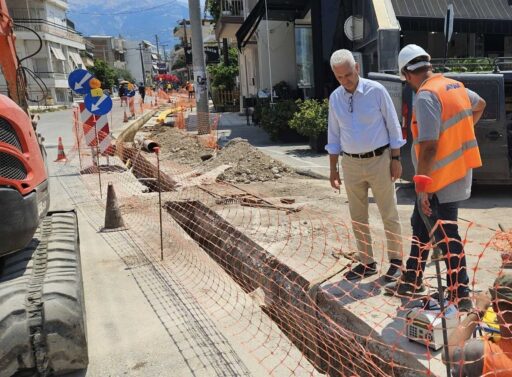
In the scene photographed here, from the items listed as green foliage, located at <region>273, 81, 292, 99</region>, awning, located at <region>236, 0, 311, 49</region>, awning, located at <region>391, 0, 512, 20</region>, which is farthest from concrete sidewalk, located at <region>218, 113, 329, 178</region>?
awning, located at <region>391, 0, 512, 20</region>

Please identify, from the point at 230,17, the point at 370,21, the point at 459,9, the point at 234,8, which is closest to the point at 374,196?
the point at 370,21

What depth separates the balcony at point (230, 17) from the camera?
70.9ft

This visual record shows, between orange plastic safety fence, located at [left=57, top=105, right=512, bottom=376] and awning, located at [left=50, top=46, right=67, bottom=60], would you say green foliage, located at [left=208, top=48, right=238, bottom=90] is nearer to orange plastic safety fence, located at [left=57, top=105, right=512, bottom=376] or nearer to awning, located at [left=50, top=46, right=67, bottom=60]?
orange plastic safety fence, located at [left=57, top=105, right=512, bottom=376]

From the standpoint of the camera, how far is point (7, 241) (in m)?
3.08

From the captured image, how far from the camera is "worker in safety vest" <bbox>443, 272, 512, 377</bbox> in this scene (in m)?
2.18

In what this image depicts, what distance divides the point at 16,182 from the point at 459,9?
1308 centimetres

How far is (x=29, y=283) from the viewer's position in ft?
10.4

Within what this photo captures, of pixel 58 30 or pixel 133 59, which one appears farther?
pixel 133 59

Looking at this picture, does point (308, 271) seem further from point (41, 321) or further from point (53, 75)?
point (53, 75)

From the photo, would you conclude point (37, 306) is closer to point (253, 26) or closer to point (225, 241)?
point (225, 241)

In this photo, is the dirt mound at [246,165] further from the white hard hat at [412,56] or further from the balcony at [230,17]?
the balcony at [230,17]

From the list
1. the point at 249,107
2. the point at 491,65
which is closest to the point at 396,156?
the point at 491,65

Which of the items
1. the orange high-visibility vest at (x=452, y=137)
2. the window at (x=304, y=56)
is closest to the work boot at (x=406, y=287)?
the orange high-visibility vest at (x=452, y=137)

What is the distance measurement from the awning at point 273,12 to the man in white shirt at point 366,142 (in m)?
10.7
